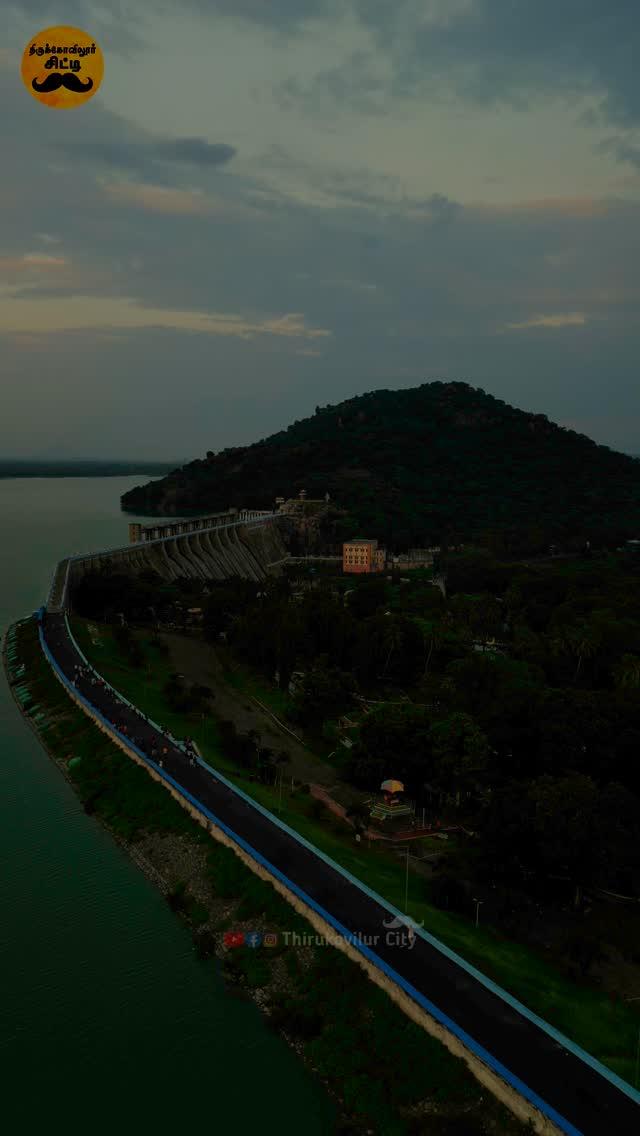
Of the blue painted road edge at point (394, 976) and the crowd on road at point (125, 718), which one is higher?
the crowd on road at point (125, 718)

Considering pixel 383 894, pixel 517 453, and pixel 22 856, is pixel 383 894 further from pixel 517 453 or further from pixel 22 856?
pixel 517 453

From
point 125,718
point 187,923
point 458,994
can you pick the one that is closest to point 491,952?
point 458,994

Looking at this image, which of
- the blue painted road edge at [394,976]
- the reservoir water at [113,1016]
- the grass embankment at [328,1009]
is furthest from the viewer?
the reservoir water at [113,1016]

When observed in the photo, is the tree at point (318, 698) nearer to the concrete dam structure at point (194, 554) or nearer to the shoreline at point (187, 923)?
the shoreline at point (187, 923)

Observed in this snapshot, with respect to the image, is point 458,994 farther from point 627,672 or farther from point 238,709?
point 627,672

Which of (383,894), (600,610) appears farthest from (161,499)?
(383,894)

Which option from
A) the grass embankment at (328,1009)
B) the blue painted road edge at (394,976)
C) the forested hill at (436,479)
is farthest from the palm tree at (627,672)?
the forested hill at (436,479)
